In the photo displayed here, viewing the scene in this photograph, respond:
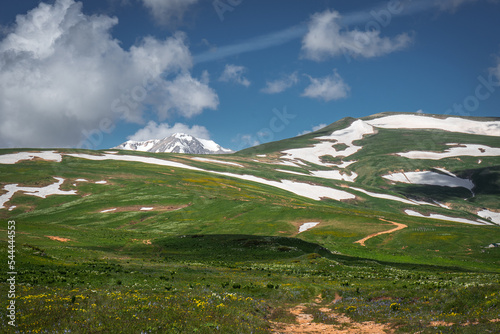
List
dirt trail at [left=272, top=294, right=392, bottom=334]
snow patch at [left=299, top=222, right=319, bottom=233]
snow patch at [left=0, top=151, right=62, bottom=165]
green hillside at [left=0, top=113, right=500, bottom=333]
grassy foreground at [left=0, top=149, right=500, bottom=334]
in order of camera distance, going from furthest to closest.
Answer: snow patch at [left=0, top=151, right=62, bottom=165] → snow patch at [left=299, top=222, right=319, bottom=233] → dirt trail at [left=272, top=294, right=392, bottom=334] → green hillside at [left=0, top=113, right=500, bottom=333] → grassy foreground at [left=0, top=149, right=500, bottom=334]

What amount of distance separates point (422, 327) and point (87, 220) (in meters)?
108

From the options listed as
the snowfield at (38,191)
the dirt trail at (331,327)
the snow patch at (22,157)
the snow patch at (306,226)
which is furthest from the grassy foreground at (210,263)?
the snow patch at (22,157)

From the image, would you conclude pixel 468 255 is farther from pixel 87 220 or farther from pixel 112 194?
pixel 112 194

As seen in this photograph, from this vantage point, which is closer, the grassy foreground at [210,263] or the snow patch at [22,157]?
the grassy foreground at [210,263]

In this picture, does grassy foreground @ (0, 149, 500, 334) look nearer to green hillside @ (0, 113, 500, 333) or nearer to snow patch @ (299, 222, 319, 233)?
green hillside @ (0, 113, 500, 333)

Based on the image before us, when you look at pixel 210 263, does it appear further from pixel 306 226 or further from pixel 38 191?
pixel 38 191

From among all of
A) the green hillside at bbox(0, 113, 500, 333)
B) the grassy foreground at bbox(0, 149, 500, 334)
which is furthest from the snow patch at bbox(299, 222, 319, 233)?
the grassy foreground at bbox(0, 149, 500, 334)

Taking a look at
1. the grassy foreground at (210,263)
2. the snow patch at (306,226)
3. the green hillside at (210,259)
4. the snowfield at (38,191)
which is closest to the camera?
the grassy foreground at (210,263)

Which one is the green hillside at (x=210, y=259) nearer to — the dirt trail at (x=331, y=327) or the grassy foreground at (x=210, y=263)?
the grassy foreground at (x=210, y=263)

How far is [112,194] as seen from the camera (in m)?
132

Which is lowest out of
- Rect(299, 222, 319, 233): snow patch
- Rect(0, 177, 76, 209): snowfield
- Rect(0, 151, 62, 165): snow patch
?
Rect(299, 222, 319, 233): snow patch

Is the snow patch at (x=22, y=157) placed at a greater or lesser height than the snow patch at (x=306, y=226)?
greater

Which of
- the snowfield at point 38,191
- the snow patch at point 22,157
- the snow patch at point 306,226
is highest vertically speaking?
the snow patch at point 22,157

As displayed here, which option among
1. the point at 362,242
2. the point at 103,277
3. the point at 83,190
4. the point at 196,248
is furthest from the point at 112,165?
the point at 103,277
